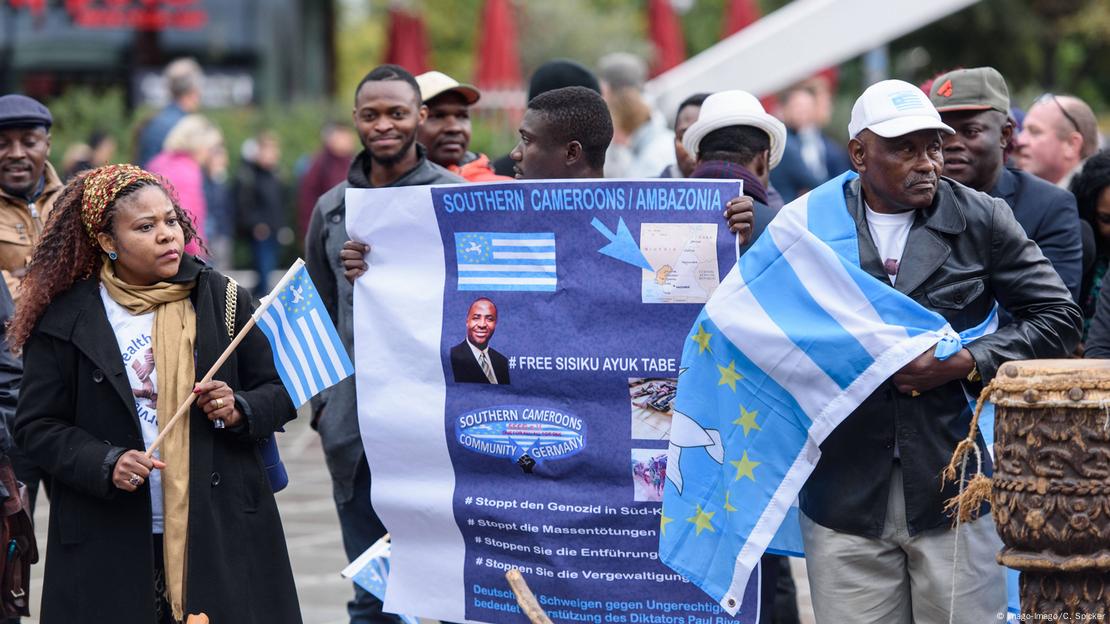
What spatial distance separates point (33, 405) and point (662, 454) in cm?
189

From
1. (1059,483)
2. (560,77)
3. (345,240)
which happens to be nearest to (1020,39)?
(560,77)

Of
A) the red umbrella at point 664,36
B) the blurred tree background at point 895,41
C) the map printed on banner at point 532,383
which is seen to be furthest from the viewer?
the blurred tree background at point 895,41

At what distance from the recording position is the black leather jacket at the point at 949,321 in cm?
444

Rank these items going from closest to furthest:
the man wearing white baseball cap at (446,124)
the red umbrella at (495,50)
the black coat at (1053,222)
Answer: the black coat at (1053,222), the man wearing white baseball cap at (446,124), the red umbrella at (495,50)

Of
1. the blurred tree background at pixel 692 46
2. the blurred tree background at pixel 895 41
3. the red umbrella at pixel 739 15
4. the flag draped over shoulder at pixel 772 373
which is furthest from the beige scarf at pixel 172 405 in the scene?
the red umbrella at pixel 739 15

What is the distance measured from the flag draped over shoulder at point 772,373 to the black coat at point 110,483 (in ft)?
4.25

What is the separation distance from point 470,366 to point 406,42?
747 inches

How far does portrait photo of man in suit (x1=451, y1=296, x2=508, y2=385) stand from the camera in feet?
17.3

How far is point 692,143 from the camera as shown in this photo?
5.68 m

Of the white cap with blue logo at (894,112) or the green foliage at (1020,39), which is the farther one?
the green foliage at (1020,39)

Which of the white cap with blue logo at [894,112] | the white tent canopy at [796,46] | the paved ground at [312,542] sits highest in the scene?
the white tent canopy at [796,46]

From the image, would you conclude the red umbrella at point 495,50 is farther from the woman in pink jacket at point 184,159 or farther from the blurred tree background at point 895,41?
the woman in pink jacket at point 184,159

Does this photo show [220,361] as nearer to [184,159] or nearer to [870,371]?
[870,371]

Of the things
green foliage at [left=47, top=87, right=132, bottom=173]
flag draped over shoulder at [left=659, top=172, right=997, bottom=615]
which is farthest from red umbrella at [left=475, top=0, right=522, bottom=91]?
flag draped over shoulder at [left=659, top=172, right=997, bottom=615]
